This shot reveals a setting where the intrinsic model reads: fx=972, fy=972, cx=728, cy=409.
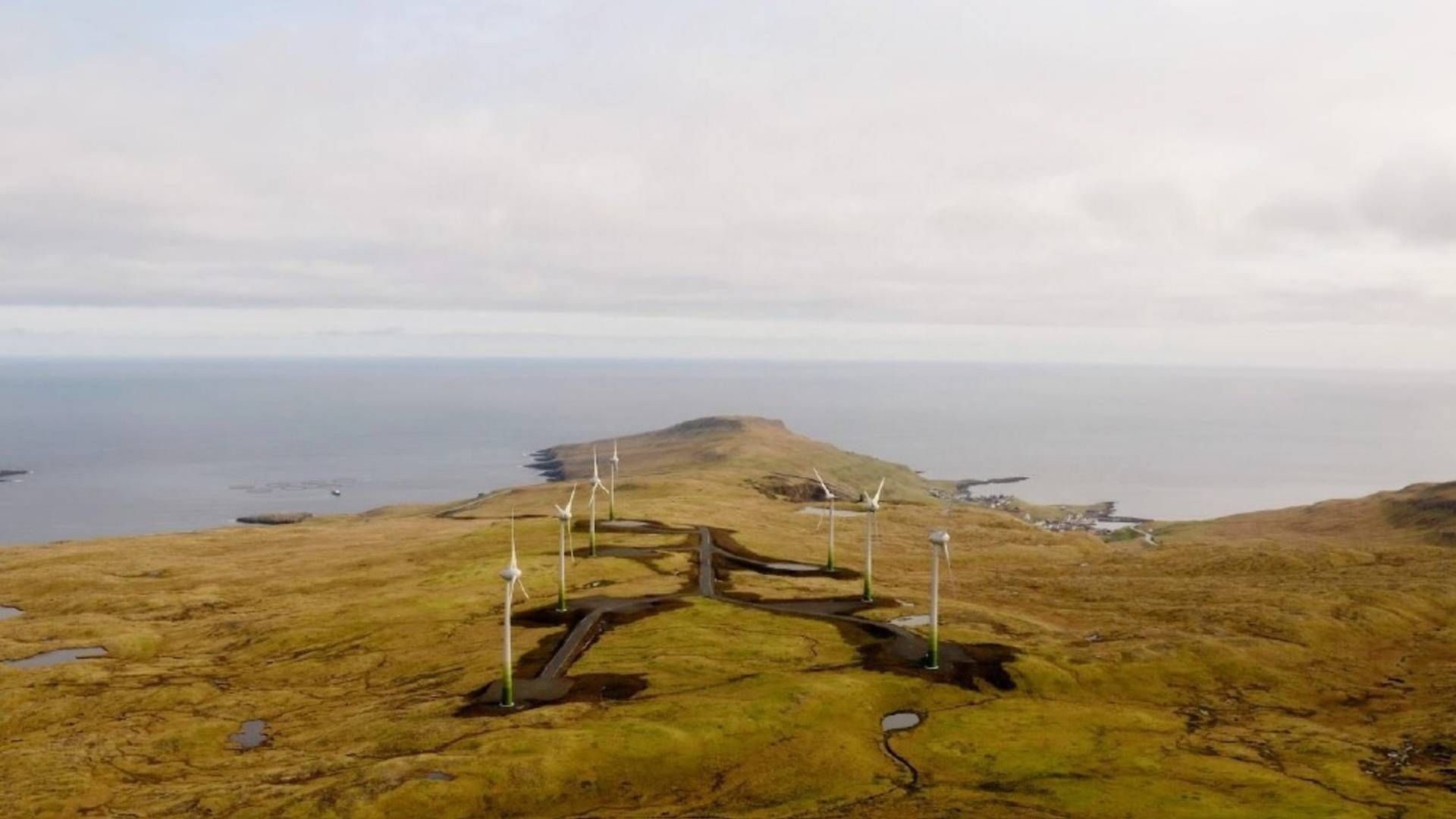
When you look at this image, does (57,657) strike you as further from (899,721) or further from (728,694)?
(899,721)

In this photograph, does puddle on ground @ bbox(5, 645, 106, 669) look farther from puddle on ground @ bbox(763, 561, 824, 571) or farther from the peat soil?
puddle on ground @ bbox(763, 561, 824, 571)

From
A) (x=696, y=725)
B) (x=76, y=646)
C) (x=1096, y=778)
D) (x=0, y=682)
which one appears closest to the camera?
(x=1096, y=778)

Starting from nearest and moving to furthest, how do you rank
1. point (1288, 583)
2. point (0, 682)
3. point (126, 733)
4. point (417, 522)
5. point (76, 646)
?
point (126, 733) < point (0, 682) < point (76, 646) < point (1288, 583) < point (417, 522)

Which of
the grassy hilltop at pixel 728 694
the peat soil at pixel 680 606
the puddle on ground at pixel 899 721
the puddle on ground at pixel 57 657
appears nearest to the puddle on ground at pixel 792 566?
the peat soil at pixel 680 606

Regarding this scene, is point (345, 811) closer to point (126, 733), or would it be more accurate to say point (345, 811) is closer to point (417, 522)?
point (126, 733)

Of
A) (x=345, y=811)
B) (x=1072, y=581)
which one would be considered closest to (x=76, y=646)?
(x=345, y=811)

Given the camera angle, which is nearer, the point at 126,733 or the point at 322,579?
the point at 126,733

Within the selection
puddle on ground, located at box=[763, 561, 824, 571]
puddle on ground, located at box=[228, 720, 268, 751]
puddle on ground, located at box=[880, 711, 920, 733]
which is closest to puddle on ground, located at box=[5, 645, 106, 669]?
puddle on ground, located at box=[228, 720, 268, 751]

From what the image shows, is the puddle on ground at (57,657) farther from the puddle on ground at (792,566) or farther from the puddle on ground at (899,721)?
the puddle on ground at (899,721)
